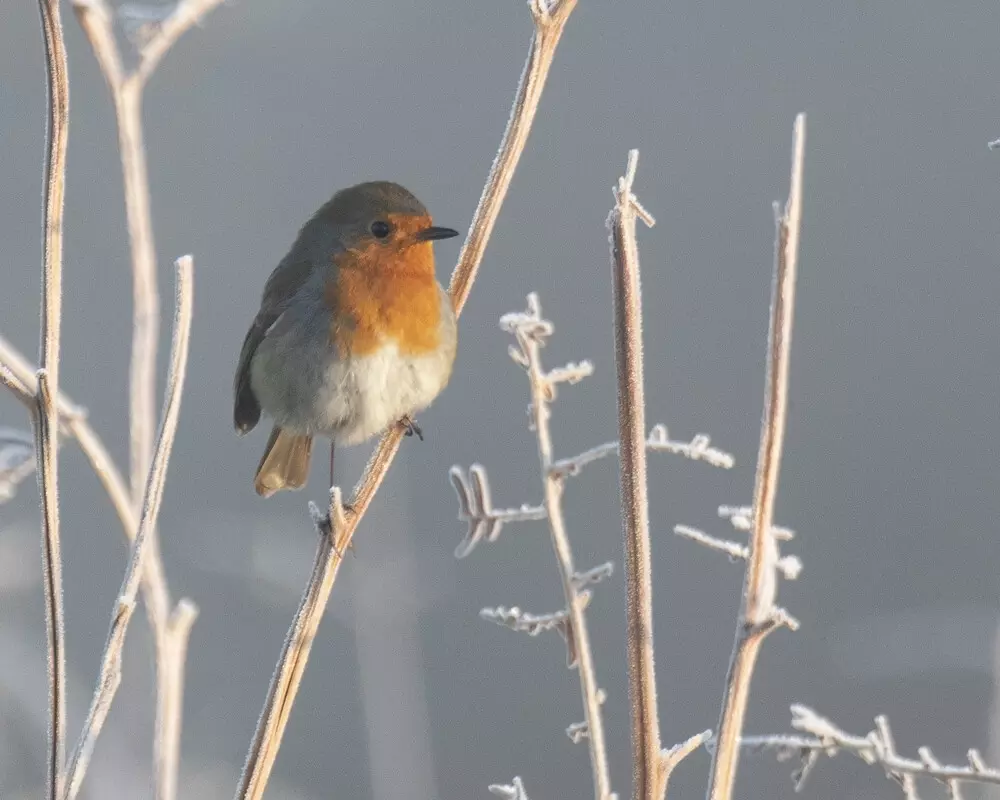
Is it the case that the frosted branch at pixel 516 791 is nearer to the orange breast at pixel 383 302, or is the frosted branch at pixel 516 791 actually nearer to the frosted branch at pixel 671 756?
the frosted branch at pixel 671 756

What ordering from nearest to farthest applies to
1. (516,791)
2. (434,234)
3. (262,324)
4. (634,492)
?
(634,492), (516,791), (434,234), (262,324)

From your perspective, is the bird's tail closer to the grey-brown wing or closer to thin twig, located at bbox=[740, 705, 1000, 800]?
Result: the grey-brown wing

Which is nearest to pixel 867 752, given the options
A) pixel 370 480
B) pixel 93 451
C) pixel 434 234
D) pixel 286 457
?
pixel 370 480

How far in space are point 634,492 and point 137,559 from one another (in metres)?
0.32

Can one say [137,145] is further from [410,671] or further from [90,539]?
[90,539]

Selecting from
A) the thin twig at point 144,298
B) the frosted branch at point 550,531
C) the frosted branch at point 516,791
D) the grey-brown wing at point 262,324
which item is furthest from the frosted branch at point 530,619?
the grey-brown wing at point 262,324

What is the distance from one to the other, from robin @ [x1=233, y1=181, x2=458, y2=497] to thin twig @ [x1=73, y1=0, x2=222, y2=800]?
0.54m

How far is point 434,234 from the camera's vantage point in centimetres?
155

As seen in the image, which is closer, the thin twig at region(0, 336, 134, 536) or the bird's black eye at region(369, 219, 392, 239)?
the thin twig at region(0, 336, 134, 536)

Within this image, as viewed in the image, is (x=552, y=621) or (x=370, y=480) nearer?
(x=552, y=621)

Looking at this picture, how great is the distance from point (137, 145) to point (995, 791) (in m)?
1.48

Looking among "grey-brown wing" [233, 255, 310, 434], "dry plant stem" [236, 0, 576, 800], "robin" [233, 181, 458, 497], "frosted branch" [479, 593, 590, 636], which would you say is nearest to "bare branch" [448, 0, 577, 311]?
"dry plant stem" [236, 0, 576, 800]

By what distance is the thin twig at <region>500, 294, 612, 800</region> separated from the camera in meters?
0.82

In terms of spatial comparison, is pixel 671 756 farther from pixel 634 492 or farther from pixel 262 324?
pixel 262 324
